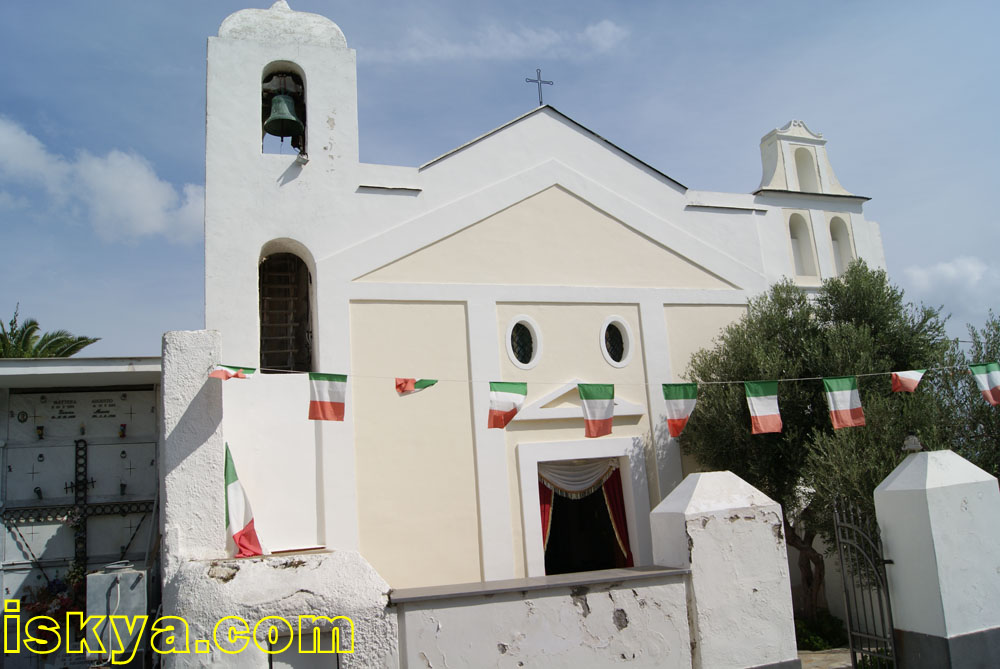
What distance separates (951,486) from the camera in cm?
842

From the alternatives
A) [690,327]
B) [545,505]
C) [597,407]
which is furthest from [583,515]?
[690,327]

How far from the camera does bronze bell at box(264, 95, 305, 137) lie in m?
11.6

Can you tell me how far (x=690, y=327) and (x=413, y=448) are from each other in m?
5.10

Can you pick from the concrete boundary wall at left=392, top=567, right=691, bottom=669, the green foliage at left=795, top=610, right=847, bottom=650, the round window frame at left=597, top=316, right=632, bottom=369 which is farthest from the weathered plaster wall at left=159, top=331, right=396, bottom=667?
the green foliage at left=795, top=610, right=847, bottom=650

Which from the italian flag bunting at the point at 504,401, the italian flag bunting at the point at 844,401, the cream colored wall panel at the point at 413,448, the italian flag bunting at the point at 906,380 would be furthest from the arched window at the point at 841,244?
the cream colored wall panel at the point at 413,448

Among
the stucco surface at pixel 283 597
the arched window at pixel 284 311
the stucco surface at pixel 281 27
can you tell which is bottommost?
the stucco surface at pixel 283 597

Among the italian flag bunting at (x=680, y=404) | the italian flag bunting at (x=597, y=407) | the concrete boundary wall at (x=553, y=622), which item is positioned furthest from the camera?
the italian flag bunting at (x=680, y=404)

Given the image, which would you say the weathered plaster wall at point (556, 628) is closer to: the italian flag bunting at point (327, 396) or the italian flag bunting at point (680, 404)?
the italian flag bunting at point (327, 396)

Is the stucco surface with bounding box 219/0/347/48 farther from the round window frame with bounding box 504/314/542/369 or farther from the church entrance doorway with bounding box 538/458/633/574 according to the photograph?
the church entrance doorway with bounding box 538/458/633/574

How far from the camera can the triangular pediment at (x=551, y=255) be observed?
1188 centimetres

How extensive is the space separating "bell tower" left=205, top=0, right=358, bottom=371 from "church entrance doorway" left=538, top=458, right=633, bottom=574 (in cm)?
409

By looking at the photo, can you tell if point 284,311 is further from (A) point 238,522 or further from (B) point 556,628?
(B) point 556,628

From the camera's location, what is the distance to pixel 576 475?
1211 centimetres

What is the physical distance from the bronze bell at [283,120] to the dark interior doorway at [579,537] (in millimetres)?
6989
